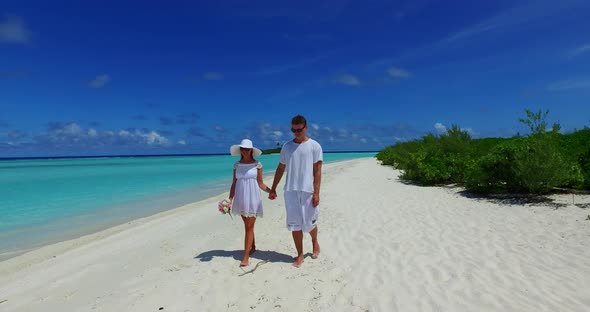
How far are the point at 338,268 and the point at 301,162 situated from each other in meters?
1.53

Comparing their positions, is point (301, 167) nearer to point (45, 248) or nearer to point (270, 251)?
point (270, 251)

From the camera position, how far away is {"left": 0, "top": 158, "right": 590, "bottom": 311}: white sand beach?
143 inches

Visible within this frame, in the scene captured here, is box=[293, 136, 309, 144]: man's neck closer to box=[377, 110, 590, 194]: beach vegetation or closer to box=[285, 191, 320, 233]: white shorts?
box=[285, 191, 320, 233]: white shorts

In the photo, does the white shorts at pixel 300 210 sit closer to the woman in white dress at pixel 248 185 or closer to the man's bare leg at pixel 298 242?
the man's bare leg at pixel 298 242

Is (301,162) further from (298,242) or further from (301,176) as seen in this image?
(298,242)

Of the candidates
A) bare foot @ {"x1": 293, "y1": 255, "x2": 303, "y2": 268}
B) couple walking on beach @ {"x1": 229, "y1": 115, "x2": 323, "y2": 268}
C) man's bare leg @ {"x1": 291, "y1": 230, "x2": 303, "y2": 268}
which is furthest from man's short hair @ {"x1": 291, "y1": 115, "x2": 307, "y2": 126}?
bare foot @ {"x1": 293, "y1": 255, "x2": 303, "y2": 268}

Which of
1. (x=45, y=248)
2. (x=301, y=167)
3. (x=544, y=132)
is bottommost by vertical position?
(x=45, y=248)

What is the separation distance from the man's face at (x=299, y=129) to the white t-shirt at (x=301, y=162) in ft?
0.39

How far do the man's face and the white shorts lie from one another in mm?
729

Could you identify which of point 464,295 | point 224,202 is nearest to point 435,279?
point 464,295

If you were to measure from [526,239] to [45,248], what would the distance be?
924 centimetres

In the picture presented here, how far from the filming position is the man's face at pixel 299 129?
4.27 metres

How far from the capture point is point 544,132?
30.5 ft

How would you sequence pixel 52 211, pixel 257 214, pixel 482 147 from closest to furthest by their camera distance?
pixel 257 214, pixel 52 211, pixel 482 147
